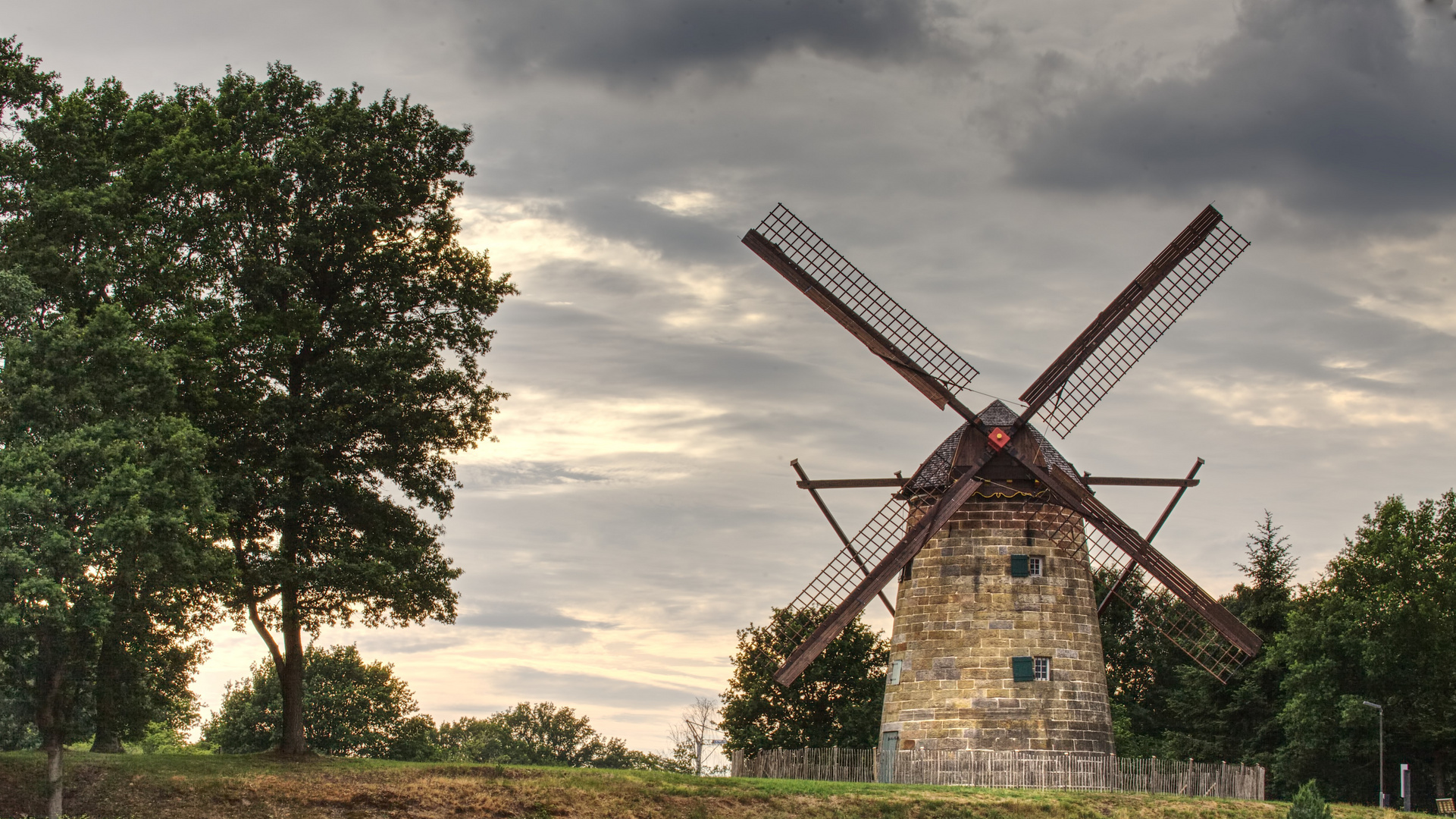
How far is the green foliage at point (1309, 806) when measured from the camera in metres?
28.9

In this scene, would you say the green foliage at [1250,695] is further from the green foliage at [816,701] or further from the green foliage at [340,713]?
the green foliage at [340,713]

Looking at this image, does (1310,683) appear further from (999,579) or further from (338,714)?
(338,714)

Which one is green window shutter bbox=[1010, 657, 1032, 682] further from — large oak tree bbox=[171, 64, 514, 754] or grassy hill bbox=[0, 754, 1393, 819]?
large oak tree bbox=[171, 64, 514, 754]

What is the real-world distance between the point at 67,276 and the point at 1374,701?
50.5 m

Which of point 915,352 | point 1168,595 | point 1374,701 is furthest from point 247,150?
point 1374,701

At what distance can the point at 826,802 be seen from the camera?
104 feet

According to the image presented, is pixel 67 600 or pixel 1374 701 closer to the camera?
pixel 67 600

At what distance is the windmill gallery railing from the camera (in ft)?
120

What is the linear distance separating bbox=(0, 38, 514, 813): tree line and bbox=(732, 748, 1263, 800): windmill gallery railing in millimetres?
12636

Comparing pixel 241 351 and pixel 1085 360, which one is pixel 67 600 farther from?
pixel 1085 360

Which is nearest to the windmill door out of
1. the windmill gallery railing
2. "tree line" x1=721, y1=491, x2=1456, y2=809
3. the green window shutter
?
the windmill gallery railing

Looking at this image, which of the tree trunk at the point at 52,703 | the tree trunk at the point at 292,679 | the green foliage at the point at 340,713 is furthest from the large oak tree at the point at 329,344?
the green foliage at the point at 340,713

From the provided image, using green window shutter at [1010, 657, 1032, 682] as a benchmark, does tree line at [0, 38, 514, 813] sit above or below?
above

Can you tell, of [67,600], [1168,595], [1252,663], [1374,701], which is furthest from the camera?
[1252,663]
